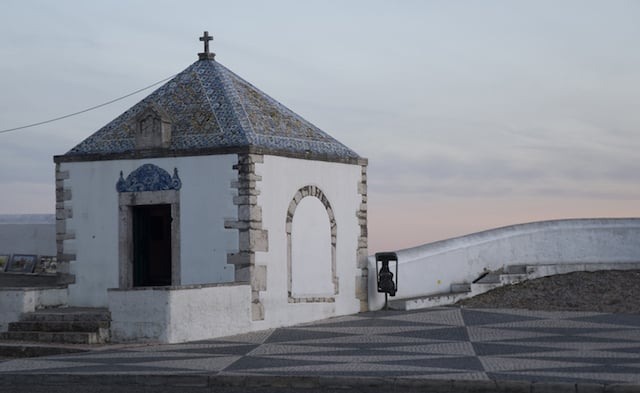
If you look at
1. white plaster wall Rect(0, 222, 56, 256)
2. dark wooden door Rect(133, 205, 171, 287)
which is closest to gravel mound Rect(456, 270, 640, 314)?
dark wooden door Rect(133, 205, 171, 287)

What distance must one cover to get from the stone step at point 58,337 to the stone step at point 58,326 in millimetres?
237

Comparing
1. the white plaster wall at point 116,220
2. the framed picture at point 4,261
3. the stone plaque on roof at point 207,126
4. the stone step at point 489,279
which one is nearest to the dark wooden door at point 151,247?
the white plaster wall at point 116,220

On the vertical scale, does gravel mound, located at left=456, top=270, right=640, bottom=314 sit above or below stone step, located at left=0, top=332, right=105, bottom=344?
above

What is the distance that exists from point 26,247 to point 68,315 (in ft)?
24.7

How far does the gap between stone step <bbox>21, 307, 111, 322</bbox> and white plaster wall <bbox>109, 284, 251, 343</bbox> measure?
2.57ft

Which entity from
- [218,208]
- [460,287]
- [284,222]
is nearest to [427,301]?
[460,287]

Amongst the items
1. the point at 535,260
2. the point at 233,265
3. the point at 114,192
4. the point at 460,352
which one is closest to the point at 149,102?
the point at 114,192

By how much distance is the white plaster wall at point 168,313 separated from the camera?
51.3 ft

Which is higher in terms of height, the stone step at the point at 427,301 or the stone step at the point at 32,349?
the stone step at the point at 427,301

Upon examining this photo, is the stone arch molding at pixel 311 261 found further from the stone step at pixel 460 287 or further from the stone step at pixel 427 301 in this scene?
the stone step at pixel 460 287

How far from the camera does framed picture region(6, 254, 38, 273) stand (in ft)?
77.9

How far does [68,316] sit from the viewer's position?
17.1 metres

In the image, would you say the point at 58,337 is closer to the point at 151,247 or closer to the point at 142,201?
the point at 151,247

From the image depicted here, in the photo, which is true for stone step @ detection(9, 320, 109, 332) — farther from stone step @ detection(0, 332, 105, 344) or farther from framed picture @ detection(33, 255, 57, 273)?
framed picture @ detection(33, 255, 57, 273)
